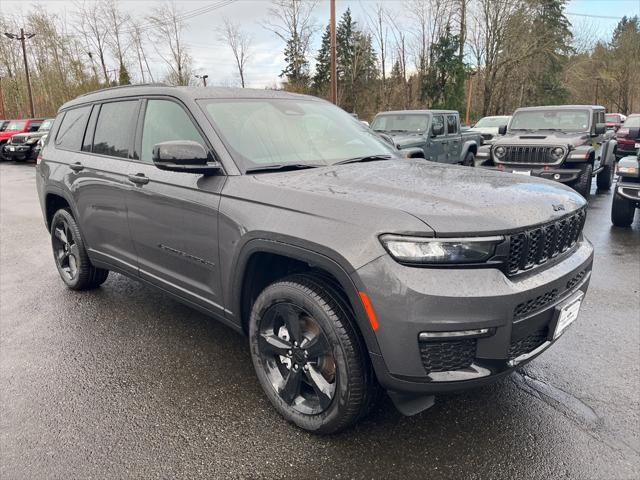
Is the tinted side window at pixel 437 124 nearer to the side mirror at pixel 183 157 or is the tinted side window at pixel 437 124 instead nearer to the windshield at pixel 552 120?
the windshield at pixel 552 120

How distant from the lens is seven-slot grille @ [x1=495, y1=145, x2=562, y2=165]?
8.98 metres

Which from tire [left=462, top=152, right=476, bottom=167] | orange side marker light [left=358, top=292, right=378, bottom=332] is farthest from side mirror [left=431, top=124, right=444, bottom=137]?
orange side marker light [left=358, top=292, right=378, bottom=332]

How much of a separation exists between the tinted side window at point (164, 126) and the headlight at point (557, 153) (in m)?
7.91

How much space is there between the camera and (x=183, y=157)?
259 centimetres

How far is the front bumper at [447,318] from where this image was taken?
1930 millimetres

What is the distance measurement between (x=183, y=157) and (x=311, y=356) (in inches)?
50.3

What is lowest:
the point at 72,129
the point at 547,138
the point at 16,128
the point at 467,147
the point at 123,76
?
the point at 467,147

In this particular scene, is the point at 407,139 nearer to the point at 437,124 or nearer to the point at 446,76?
the point at 437,124

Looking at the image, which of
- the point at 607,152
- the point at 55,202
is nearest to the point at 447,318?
the point at 55,202

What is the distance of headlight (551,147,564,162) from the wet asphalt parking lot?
5.58 metres

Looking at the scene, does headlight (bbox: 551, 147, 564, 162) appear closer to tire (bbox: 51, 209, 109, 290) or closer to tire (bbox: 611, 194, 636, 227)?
tire (bbox: 611, 194, 636, 227)

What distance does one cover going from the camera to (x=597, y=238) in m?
6.75

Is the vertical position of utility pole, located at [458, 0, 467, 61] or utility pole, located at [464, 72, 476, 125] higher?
utility pole, located at [458, 0, 467, 61]

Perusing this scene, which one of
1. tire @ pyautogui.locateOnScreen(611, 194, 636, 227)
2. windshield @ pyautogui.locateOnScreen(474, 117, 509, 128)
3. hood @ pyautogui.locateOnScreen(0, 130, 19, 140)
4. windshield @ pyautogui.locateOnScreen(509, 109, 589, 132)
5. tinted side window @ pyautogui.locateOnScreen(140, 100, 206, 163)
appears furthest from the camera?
hood @ pyautogui.locateOnScreen(0, 130, 19, 140)
